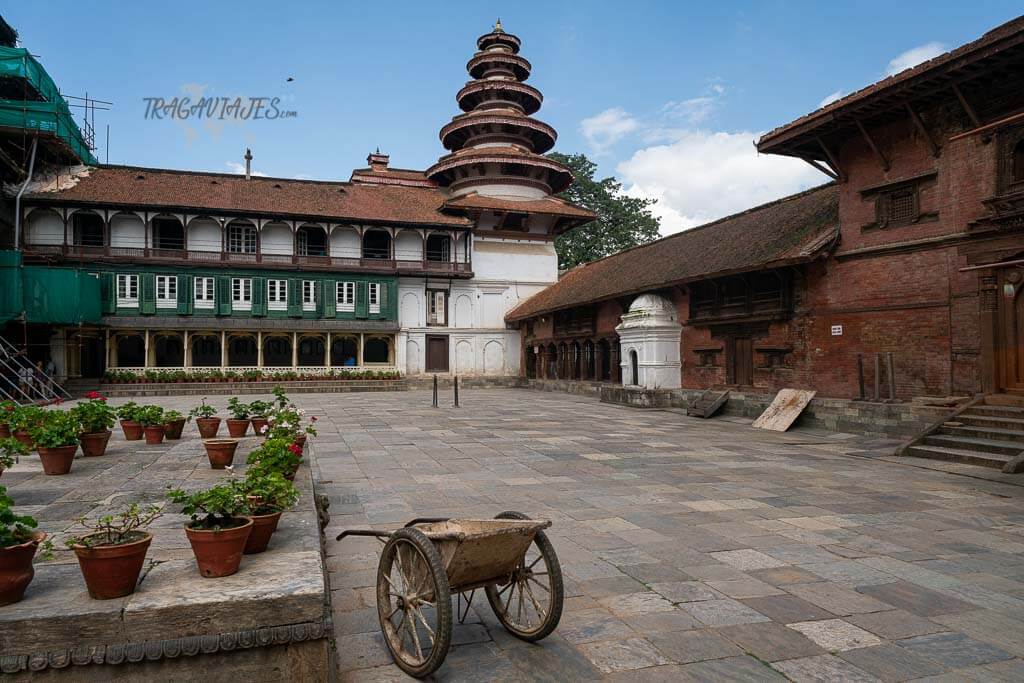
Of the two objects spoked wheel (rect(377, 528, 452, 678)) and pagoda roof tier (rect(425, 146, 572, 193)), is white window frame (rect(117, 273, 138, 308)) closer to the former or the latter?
pagoda roof tier (rect(425, 146, 572, 193))

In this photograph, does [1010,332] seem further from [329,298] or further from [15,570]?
[329,298]

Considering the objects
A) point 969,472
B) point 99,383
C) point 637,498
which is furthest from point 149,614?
point 99,383

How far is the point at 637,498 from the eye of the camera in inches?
306

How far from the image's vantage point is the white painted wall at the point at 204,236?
3133cm

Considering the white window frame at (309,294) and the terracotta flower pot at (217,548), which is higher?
the white window frame at (309,294)

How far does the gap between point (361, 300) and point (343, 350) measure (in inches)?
169

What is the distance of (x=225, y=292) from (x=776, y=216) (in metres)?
24.4

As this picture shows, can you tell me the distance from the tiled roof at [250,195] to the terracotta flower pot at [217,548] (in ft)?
98.9

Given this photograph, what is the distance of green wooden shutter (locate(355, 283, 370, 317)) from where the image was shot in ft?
107

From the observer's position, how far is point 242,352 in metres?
35.1

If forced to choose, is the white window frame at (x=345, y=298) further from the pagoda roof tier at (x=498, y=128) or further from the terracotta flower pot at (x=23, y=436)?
the terracotta flower pot at (x=23, y=436)

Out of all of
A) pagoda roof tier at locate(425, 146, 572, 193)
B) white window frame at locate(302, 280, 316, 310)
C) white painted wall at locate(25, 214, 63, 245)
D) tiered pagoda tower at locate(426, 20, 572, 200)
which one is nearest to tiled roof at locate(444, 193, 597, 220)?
tiered pagoda tower at locate(426, 20, 572, 200)

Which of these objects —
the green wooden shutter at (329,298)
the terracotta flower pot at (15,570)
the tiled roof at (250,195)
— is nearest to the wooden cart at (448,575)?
the terracotta flower pot at (15,570)

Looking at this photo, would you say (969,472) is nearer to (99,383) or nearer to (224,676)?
(224,676)
